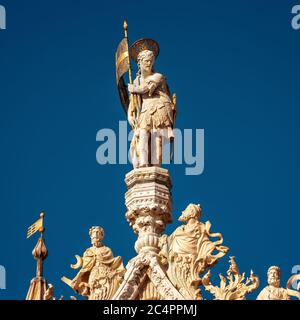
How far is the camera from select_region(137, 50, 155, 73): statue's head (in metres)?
82.8

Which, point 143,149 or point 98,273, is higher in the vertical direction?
point 143,149

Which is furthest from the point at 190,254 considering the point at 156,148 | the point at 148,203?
the point at 156,148

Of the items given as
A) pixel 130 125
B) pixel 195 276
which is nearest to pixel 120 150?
pixel 130 125

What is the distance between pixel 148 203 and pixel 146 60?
180 inches

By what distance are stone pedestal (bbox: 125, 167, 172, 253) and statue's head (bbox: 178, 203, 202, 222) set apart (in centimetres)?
79

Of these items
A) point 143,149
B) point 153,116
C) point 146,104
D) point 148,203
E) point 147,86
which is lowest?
point 148,203

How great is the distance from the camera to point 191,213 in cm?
8012

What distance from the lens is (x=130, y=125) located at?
82938mm

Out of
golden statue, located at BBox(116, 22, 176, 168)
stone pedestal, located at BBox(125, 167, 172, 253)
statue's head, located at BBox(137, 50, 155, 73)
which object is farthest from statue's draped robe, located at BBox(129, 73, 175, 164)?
stone pedestal, located at BBox(125, 167, 172, 253)

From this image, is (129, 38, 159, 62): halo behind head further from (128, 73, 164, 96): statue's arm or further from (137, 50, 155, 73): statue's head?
(128, 73, 164, 96): statue's arm

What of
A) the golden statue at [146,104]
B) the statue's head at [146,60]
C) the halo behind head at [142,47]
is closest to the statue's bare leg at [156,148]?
the golden statue at [146,104]

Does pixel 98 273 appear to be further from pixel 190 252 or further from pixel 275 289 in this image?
pixel 275 289
